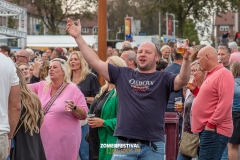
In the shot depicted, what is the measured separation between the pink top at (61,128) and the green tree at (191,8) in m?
36.2

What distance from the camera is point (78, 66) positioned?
10.9m

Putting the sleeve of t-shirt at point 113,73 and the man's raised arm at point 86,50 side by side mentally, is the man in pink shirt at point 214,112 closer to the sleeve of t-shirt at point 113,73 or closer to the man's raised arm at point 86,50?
the sleeve of t-shirt at point 113,73

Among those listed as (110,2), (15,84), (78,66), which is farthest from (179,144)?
(110,2)

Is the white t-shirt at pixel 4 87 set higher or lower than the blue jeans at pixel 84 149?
higher

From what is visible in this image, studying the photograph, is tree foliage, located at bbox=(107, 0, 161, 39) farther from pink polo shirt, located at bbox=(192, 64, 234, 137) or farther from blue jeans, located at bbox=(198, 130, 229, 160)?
blue jeans, located at bbox=(198, 130, 229, 160)

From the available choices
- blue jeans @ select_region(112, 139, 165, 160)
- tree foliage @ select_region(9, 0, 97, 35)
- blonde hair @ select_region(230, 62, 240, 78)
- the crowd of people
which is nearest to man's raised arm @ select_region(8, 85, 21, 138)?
the crowd of people

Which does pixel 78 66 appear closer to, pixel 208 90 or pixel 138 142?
pixel 208 90

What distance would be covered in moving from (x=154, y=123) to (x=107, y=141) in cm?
144

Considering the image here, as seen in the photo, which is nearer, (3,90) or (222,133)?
(3,90)

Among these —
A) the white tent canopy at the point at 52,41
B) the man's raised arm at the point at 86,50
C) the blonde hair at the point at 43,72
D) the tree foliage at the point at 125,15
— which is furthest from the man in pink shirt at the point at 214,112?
the tree foliage at the point at 125,15

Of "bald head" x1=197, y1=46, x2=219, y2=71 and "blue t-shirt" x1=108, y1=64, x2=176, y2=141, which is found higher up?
"bald head" x1=197, y1=46, x2=219, y2=71

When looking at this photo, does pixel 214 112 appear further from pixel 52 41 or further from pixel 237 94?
pixel 52 41

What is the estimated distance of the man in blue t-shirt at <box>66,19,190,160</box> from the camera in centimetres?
679

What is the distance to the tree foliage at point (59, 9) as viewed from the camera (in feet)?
195
